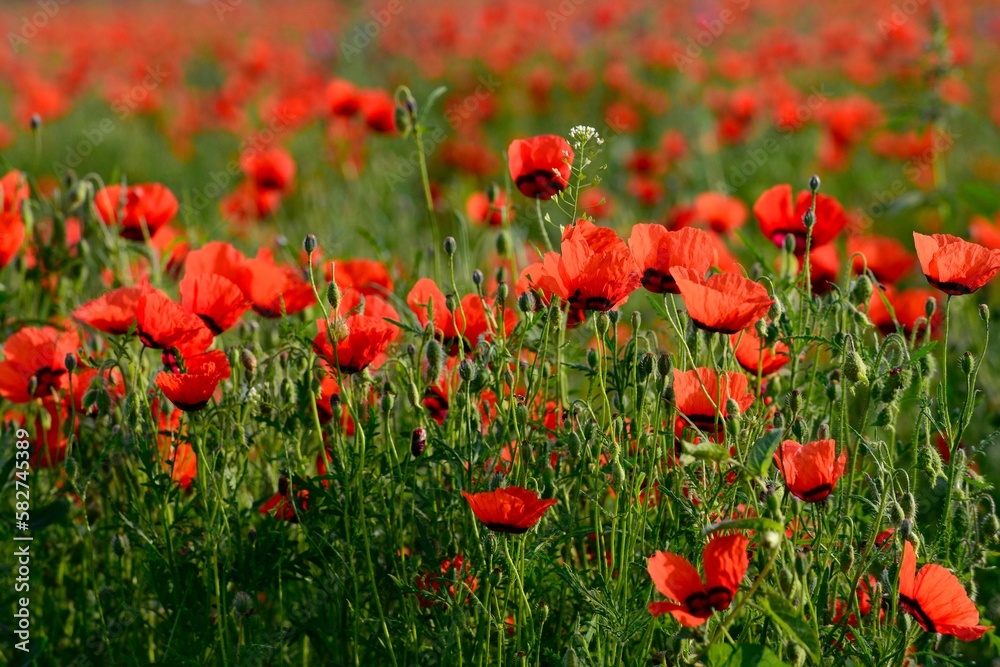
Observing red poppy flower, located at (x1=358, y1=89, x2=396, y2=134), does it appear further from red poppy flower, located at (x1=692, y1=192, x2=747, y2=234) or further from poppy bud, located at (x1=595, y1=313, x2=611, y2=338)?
poppy bud, located at (x1=595, y1=313, x2=611, y2=338)

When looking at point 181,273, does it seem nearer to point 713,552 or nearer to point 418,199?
point 713,552

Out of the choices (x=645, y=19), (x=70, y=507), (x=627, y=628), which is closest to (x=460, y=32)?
(x=645, y=19)

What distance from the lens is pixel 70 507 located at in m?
1.93

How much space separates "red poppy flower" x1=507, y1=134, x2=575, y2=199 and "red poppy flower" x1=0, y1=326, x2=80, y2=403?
2.73 feet

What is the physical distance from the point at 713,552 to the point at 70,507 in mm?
1244

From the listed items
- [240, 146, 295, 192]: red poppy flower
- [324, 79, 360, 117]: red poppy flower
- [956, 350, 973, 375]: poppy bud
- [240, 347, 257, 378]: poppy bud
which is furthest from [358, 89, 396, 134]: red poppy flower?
[956, 350, 973, 375]: poppy bud

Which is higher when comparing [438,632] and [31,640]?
[438,632]

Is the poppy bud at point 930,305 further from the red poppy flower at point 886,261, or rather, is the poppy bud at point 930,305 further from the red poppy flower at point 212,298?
the red poppy flower at point 212,298

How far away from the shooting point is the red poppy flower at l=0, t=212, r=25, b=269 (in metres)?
2.09

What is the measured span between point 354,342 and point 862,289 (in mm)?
775

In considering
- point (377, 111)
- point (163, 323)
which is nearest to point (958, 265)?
point (163, 323)

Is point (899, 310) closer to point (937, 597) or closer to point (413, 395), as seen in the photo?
point (937, 597)

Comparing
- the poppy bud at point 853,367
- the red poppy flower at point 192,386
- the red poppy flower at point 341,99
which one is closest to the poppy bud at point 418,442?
the red poppy flower at point 192,386

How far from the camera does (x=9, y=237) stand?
210 cm
